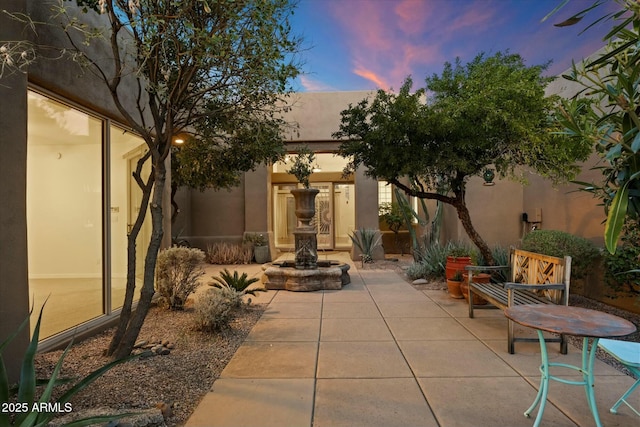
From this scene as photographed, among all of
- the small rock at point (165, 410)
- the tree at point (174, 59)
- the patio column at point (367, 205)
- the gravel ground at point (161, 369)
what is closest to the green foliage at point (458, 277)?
the gravel ground at point (161, 369)

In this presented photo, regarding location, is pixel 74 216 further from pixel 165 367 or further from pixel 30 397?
pixel 30 397

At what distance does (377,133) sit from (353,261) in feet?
19.0

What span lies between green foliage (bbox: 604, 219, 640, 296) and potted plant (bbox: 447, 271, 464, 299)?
6.45 ft

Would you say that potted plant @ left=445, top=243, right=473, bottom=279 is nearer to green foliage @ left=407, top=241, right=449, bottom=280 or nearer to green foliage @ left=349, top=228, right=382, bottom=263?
green foliage @ left=407, top=241, right=449, bottom=280

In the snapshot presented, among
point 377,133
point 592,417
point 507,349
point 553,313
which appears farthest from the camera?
point 377,133

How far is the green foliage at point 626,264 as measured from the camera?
439 cm

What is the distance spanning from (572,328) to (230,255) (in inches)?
373

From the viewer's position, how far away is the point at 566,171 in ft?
17.1

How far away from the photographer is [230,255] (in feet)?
35.1

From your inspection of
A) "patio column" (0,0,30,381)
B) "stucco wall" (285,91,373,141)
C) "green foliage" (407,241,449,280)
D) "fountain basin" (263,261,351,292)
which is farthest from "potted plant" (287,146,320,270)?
"patio column" (0,0,30,381)

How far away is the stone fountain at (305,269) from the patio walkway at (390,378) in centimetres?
173

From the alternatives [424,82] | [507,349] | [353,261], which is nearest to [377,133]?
[424,82]

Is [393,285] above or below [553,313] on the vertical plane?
below

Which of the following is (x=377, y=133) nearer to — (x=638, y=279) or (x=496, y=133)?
(x=496, y=133)
